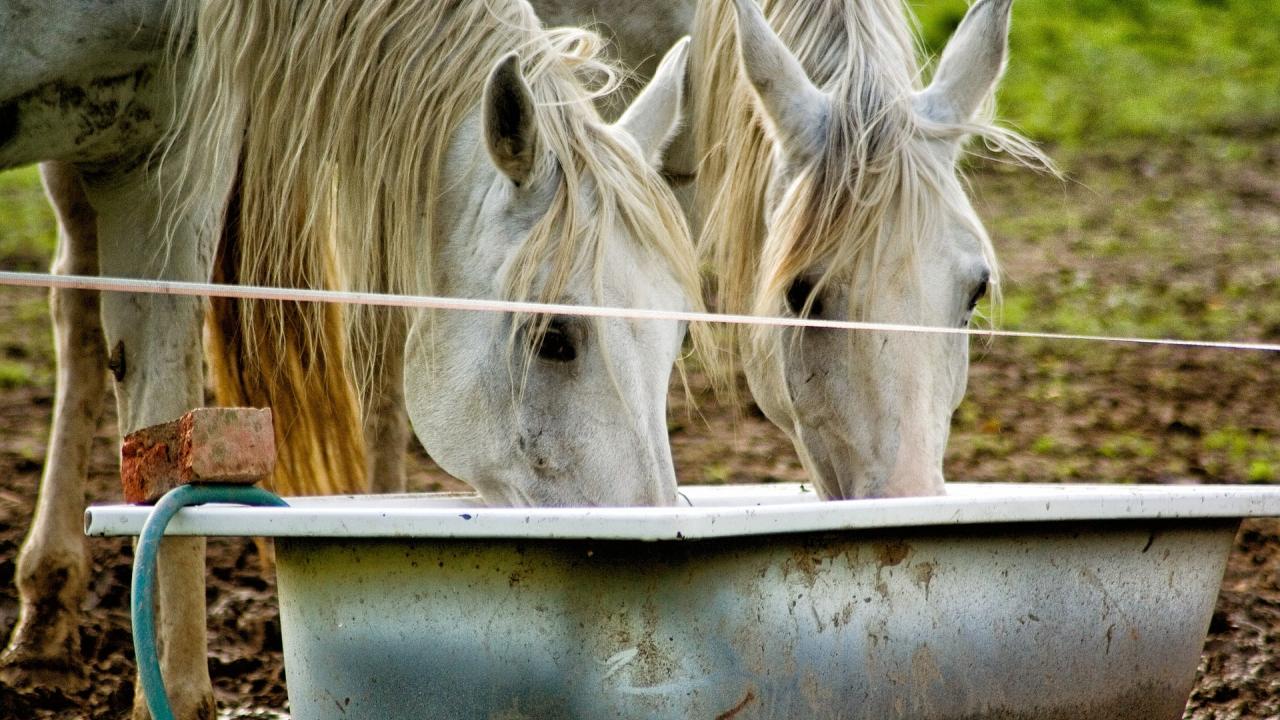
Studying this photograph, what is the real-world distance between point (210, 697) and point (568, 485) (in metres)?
1.09

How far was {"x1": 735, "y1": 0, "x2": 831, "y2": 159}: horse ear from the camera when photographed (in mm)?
2854

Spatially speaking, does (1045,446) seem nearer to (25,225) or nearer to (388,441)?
(388,441)

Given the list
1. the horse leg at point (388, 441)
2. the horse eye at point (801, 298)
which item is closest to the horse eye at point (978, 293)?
the horse eye at point (801, 298)

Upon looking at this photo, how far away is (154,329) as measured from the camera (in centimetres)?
321

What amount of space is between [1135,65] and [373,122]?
13.6 m

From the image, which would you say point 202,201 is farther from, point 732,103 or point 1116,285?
point 1116,285

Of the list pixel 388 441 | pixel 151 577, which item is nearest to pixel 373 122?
pixel 151 577

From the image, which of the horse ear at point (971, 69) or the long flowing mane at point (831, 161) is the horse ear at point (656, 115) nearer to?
the long flowing mane at point (831, 161)

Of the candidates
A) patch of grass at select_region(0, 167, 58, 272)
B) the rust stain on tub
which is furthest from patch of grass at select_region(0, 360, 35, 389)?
the rust stain on tub

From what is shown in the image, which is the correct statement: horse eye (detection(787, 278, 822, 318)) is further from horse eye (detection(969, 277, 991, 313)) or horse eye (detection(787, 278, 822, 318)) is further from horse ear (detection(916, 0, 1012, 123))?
horse ear (detection(916, 0, 1012, 123))

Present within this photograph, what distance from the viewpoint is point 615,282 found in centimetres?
240

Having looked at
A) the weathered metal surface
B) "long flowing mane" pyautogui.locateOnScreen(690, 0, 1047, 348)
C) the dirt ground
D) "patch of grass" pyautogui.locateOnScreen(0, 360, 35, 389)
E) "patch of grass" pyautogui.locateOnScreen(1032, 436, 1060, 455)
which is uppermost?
"long flowing mane" pyautogui.locateOnScreen(690, 0, 1047, 348)

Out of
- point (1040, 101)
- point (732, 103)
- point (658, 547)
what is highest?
point (1040, 101)

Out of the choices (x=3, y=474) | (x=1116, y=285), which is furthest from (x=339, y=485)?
(x=1116, y=285)
